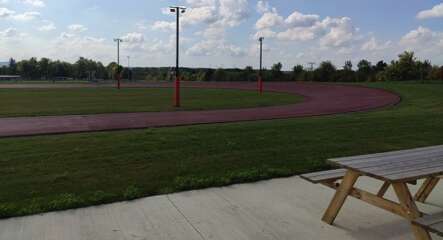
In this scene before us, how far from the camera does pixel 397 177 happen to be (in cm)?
363

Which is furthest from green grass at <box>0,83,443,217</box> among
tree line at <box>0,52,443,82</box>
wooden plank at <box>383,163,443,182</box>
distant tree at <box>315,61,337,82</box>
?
distant tree at <box>315,61,337,82</box>

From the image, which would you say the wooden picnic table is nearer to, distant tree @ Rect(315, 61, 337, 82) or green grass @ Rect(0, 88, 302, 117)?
green grass @ Rect(0, 88, 302, 117)

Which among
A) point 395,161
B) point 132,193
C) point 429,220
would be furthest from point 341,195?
point 132,193

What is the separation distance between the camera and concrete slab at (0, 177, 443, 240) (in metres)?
4.15

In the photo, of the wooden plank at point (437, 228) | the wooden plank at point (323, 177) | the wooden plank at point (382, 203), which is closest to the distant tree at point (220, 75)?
the wooden plank at point (323, 177)

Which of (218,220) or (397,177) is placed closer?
(397,177)

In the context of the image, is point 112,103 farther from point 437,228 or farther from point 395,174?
point 437,228

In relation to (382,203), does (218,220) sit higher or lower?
lower

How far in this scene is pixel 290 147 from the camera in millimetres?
8406

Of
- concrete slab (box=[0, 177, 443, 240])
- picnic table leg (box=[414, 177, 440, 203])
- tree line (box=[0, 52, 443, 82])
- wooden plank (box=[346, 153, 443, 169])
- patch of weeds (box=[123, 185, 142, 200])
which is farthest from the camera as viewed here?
tree line (box=[0, 52, 443, 82])

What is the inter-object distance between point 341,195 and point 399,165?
64cm

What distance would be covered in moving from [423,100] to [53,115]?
63.0 feet

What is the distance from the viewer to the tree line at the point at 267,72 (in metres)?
51.6

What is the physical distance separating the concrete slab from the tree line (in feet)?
144
